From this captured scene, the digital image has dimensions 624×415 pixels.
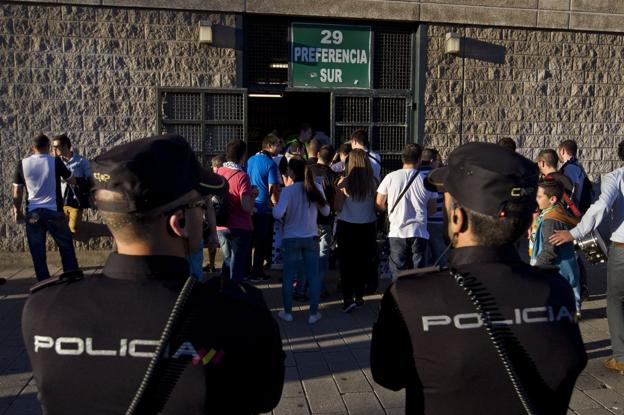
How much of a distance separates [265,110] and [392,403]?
10921mm

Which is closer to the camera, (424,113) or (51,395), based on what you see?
(51,395)

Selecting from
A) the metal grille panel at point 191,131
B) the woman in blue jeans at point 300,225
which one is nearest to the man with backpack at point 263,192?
the woman in blue jeans at point 300,225

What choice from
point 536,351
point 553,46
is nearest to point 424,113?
point 553,46

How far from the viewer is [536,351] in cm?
194

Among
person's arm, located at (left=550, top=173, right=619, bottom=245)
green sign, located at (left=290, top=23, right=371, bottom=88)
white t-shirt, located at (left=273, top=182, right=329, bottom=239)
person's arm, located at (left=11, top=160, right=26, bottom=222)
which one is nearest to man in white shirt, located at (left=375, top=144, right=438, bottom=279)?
white t-shirt, located at (left=273, top=182, right=329, bottom=239)

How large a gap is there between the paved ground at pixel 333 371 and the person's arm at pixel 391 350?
2577mm

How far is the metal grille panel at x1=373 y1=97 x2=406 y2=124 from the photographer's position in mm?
10297

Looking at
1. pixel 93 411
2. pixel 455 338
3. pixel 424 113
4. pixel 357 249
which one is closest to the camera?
pixel 93 411

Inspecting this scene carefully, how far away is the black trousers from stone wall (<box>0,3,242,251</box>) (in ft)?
12.3

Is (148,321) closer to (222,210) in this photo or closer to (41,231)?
(222,210)

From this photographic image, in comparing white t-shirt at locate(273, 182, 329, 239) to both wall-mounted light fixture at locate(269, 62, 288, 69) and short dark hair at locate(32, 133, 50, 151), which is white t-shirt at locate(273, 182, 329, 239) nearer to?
short dark hair at locate(32, 133, 50, 151)

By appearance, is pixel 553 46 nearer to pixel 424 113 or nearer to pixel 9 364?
pixel 424 113

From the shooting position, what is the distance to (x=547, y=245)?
6.12 metres

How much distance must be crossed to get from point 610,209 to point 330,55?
18.9 feet
